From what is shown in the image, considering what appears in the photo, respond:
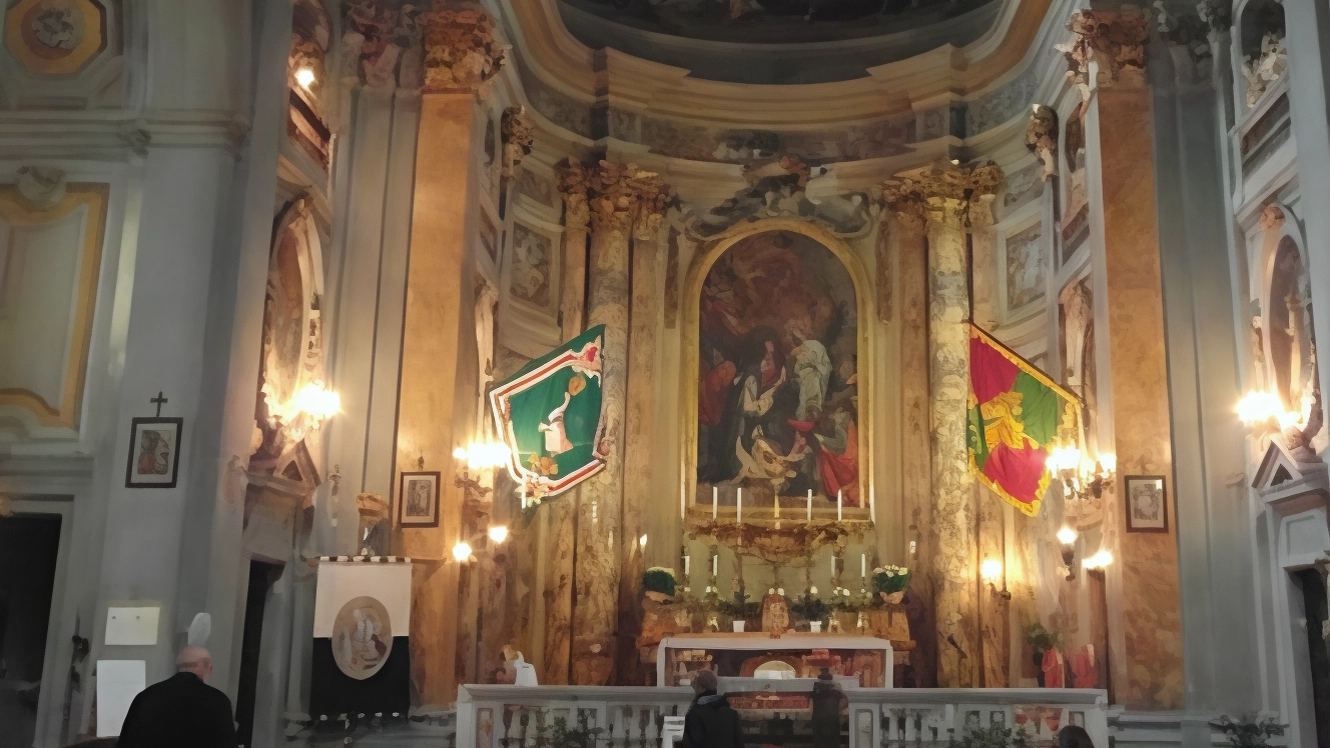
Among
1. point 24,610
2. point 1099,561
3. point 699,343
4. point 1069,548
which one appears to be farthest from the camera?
point 699,343

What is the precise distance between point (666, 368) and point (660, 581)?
150 inches

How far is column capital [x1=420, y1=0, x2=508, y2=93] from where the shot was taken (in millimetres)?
15062

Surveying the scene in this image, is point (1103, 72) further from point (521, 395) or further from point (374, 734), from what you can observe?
point (374, 734)

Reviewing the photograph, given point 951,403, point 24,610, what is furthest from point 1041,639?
point 24,610

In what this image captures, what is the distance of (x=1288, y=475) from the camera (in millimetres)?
11828

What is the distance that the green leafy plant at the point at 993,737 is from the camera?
1103 cm

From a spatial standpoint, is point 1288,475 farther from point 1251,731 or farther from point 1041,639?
point 1041,639

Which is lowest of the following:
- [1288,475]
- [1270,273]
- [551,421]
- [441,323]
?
[1288,475]

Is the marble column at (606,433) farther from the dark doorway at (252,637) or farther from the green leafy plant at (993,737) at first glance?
the green leafy plant at (993,737)

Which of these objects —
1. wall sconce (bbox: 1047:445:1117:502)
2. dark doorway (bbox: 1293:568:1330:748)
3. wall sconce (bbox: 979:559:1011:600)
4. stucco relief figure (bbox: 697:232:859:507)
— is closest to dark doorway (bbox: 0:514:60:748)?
wall sconce (bbox: 1047:445:1117:502)

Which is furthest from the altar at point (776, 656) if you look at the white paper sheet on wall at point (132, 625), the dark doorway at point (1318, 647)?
the white paper sheet on wall at point (132, 625)

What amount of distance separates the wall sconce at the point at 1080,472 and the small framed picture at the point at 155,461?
9.33 meters

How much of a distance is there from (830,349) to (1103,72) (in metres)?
7.09

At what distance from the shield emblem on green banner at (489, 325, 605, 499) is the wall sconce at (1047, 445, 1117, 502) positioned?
533 cm
